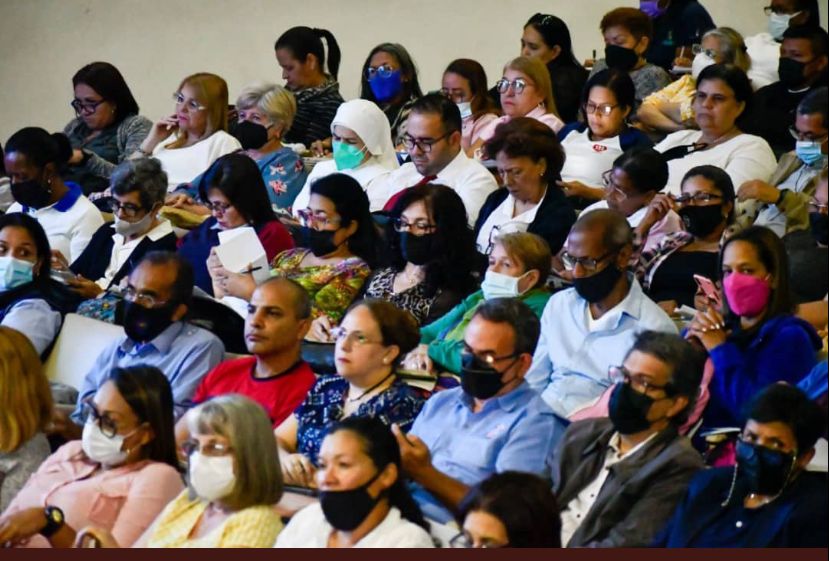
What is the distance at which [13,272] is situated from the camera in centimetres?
560

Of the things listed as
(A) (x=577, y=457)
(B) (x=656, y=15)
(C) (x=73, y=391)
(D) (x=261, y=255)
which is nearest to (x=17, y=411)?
(C) (x=73, y=391)

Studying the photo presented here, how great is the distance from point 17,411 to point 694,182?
199 centimetres

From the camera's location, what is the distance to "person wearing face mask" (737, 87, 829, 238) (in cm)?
502

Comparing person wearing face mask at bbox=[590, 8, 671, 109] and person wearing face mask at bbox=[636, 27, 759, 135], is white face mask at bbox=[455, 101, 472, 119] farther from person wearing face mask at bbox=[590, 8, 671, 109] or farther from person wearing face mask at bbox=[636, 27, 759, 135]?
person wearing face mask at bbox=[636, 27, 759, 135]

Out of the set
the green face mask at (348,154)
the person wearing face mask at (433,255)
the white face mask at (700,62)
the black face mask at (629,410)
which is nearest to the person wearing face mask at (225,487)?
the black face mask at (629,410)

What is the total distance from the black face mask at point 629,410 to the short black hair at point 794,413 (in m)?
0.30

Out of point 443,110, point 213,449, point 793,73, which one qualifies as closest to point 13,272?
point 443,110

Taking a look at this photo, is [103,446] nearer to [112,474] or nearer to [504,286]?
[112,474]

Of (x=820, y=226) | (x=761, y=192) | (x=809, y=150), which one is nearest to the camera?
(x=820, y=226)

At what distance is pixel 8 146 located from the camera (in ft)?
21.2

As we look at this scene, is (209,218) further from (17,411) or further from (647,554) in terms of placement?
(647,554)

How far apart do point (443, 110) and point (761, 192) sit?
1.15 meters

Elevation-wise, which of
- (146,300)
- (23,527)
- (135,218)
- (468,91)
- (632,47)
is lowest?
(23,527)

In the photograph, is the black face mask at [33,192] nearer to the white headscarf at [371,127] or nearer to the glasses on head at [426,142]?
the white headscarf at [371,127]
